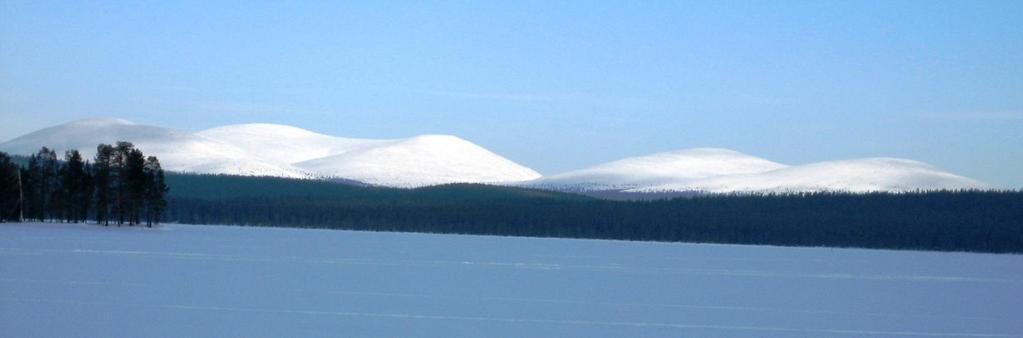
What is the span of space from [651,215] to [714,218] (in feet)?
29.1

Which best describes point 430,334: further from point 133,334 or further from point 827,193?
point 827,193

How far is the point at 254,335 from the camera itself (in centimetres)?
2498

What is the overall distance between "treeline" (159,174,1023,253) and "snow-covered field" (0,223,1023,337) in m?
83.0

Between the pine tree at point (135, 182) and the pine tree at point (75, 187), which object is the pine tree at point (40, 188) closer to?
the pine tree at point (75, 187)

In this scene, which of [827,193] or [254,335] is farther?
[827,193]

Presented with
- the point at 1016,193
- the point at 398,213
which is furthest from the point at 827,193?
the point at 398,213

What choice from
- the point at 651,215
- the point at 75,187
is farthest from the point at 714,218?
the point at 75,187

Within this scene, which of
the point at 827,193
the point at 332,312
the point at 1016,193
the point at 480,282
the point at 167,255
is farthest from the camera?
the point at 827,193

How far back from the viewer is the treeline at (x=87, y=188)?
97.1 metres

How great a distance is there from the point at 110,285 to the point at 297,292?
463 centimetres

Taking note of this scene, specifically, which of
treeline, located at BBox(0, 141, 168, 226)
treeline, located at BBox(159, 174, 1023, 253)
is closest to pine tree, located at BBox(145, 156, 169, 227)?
treeline, located at BBox(0, 141, 168, 226)

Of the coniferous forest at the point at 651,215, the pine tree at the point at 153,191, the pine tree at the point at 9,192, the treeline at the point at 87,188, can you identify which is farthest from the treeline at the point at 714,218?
the pine tree at the point at 9,192

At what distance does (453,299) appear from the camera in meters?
34.6

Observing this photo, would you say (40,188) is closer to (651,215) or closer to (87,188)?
(87,188)
